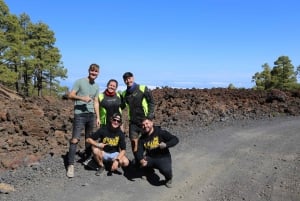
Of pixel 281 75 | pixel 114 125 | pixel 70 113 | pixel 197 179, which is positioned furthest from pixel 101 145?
pixel 281 75

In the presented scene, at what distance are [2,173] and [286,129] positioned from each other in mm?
8517

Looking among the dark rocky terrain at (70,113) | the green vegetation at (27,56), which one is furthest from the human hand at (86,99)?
the green vegetation at (27,56)

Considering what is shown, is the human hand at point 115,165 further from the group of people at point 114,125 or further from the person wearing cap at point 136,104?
the person wearing cap at point 136,104

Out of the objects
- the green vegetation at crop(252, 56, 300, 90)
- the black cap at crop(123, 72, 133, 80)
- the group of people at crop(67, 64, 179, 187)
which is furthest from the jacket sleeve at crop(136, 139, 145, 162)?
the green vegetation at crop(252, 56, 300, 90)

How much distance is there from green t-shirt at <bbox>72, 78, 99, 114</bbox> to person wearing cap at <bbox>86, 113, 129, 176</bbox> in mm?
481

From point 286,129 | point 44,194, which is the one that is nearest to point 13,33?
point 286,129

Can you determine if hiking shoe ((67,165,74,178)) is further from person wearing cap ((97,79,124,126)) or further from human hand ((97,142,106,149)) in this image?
person wearing cap ((97,79,124,126))

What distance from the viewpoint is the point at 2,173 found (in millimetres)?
8297

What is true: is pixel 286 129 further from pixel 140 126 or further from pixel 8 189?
pixel 8 189

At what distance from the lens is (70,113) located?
42.2 ft

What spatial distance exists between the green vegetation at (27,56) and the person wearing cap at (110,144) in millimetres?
27975

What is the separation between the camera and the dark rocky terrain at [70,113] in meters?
9.73

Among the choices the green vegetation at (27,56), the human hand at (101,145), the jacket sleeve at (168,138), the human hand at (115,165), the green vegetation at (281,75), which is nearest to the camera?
the jacket sleeve at (168,138)

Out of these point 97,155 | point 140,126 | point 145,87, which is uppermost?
point 145,87
